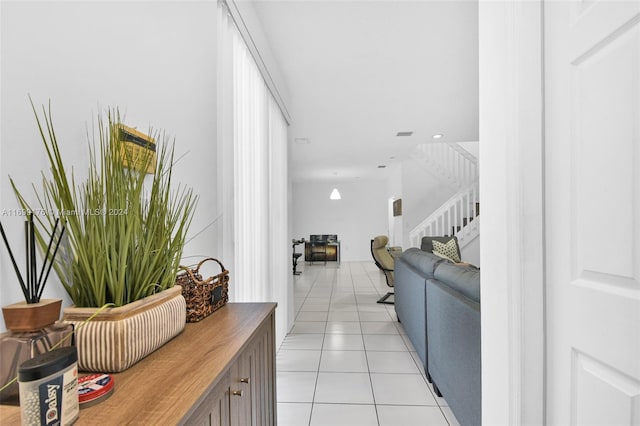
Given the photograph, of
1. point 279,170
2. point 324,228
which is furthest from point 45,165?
point 324,228

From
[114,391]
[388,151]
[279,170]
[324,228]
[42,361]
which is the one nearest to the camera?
[42,361]

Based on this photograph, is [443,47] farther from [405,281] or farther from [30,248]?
[30,248]

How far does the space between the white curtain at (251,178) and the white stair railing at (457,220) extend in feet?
14.2

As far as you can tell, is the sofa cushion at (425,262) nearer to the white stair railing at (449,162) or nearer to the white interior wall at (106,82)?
the white interior wall at (106,82)

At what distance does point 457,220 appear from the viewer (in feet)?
22.6

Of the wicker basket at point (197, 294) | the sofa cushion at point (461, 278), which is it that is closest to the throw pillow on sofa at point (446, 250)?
the sofa cushion at point (461, 278)

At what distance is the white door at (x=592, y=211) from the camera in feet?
2.53

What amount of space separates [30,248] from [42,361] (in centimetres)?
32

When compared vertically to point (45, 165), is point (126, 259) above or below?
below

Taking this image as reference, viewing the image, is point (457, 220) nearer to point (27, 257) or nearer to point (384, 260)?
point (384, 260)

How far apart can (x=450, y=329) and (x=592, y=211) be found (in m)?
1.27

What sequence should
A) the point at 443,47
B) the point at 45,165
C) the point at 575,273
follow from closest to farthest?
the point at 45,165 → the point at 575,273 → the point at 443,47

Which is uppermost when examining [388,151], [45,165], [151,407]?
[388,151]

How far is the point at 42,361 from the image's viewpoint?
52cm
